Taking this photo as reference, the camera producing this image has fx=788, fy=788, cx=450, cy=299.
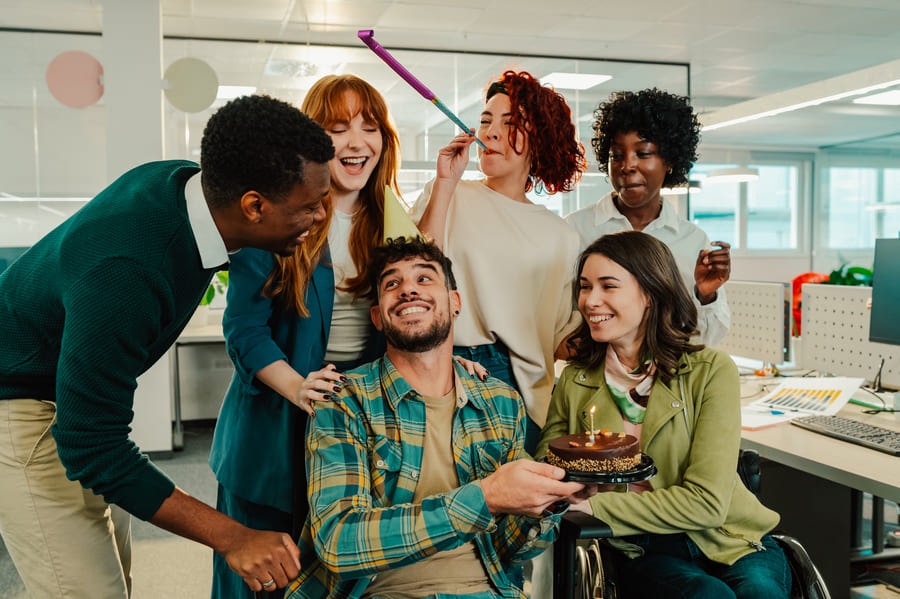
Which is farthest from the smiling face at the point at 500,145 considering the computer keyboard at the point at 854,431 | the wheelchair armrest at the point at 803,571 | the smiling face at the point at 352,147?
the computer keyboard at the point at 854,431

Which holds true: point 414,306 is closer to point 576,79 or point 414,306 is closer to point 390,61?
point 390,61

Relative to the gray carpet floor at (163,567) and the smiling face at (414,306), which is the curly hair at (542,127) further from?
the gray carpet floor at (163,567)

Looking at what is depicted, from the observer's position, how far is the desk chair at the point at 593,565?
164cm

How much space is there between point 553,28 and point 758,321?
3.50 meters

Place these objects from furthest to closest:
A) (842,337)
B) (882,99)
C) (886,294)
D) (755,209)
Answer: (755,209) < (882,99) < (842,337) < (886,294)

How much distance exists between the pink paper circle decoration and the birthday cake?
4052mm

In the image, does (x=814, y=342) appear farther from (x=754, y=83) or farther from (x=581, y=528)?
(x=754, y=83)

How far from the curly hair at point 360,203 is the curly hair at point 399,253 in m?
0.03

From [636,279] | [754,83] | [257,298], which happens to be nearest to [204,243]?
[257,298]

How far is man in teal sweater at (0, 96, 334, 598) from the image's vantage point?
1.21m

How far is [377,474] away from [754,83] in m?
8.34

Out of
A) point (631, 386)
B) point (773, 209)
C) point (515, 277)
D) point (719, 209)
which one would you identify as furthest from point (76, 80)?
point (773, 209)

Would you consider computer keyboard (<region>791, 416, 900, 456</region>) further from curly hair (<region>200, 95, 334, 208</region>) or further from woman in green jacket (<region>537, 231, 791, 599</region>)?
curly hair (<region>200, 95, 334, 208</region>)

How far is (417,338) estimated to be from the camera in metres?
1.73
